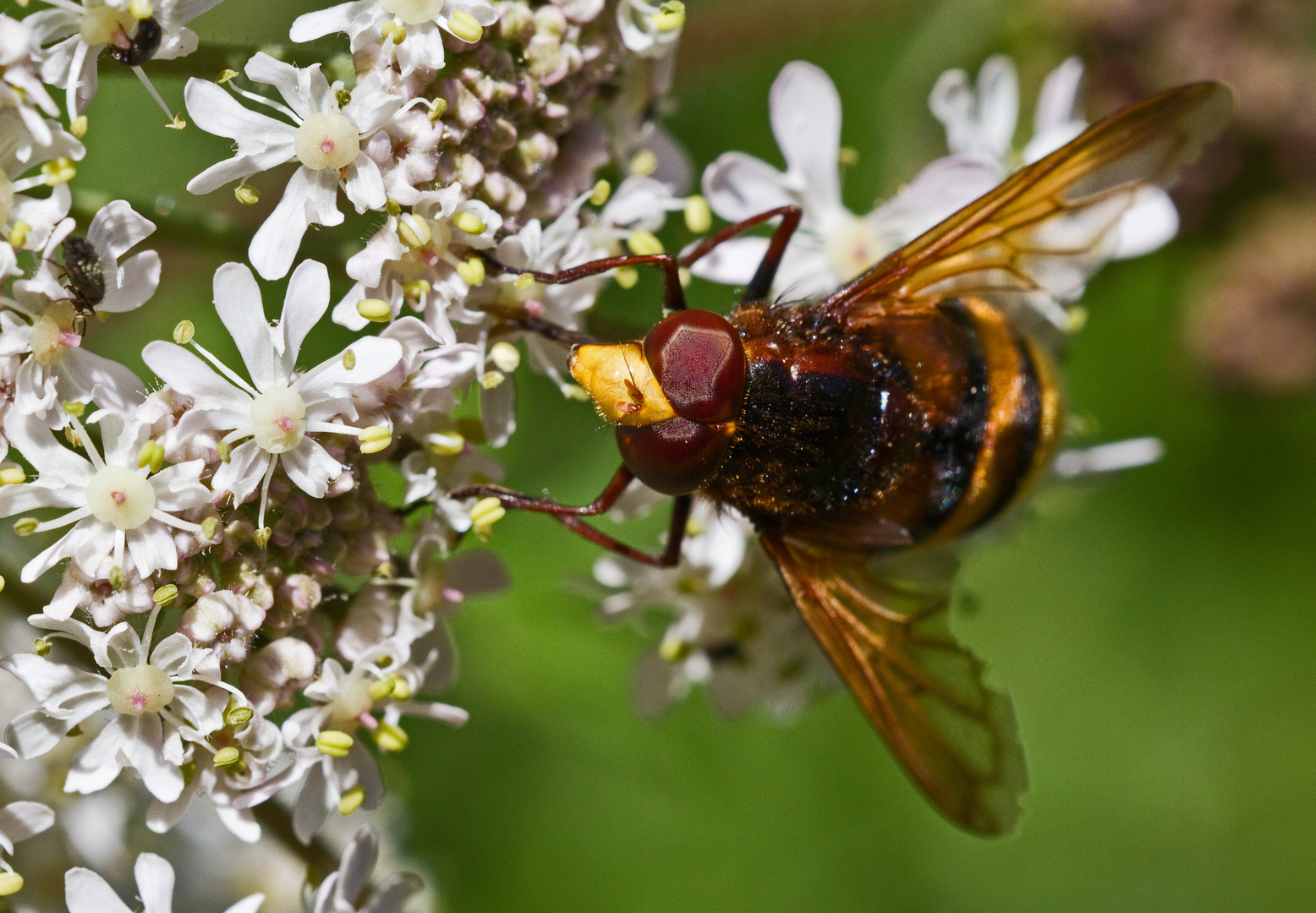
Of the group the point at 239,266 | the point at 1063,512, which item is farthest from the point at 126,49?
the point at 1063,512

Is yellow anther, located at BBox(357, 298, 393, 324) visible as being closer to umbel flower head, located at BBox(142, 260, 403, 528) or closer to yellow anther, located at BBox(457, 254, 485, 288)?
umbel flower head, located at BBox(142, 260, 403, 528)

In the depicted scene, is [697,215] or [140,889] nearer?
[140,889]

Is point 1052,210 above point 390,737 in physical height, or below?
above

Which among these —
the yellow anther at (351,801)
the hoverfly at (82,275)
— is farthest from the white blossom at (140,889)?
the hoverfly at (82,275)

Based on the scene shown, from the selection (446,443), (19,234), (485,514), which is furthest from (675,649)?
(19,234)

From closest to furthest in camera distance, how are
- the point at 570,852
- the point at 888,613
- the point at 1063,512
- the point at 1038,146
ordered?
1. the point at 888,613
2. the point at 1038,146
3. the point at 570,852
4. the point at 1063,512

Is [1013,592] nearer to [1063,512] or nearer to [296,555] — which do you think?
[1063,512]

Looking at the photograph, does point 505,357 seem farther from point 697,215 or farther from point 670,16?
point 670,16
